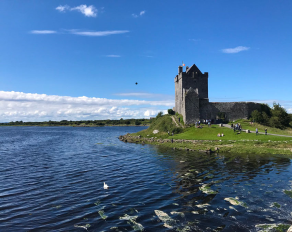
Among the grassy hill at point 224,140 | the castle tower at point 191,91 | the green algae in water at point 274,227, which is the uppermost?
the castle tower at point 191,91

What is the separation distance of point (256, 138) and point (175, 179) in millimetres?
26653

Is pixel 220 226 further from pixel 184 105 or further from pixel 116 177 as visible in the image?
pixel 184 105

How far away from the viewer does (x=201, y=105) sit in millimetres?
61781

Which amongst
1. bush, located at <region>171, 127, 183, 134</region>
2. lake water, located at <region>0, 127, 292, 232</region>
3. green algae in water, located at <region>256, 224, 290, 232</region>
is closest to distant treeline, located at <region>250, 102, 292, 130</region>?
bush, located at <region>171, 127, 183, 134</region>

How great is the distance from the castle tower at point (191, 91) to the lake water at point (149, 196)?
30421mm

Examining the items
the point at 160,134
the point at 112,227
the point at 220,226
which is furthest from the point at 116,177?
the point at 160,134

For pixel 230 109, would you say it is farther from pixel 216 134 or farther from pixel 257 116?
pixel 216 134

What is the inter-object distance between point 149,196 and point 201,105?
47.4 m

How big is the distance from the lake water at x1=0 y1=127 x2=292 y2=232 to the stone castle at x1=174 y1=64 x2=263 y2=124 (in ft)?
101

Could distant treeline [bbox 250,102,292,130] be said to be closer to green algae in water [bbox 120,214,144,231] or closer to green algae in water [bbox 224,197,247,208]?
green algae in water [bbox 224,197,247,208]

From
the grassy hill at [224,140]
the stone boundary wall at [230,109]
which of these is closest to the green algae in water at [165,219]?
the grassy hill at [224,140]

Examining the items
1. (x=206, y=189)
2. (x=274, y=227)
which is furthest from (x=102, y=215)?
(x=274, y=227)

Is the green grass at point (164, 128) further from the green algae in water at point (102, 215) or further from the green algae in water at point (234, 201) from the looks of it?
the green algae in water at point (102, 215)

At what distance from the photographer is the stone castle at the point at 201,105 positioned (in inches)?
2357
